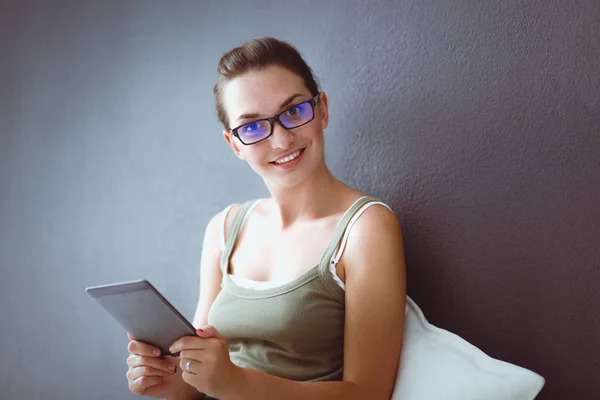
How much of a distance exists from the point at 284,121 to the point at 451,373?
661 mm

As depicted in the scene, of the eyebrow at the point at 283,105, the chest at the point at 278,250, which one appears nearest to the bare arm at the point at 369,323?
the chest at the point at 278,250

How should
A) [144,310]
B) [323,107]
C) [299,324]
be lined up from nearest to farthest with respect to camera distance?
[144,310]
[299,324]
[323,107]

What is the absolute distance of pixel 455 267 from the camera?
5.15ft

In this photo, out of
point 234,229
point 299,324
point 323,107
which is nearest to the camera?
point 299,324

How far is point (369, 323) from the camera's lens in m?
1.40

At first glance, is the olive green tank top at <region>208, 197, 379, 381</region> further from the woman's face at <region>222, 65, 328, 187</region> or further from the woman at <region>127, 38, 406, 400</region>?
the woman's face at <region>222, 65, 328, 187</region>

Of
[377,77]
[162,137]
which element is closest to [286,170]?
[377,77]

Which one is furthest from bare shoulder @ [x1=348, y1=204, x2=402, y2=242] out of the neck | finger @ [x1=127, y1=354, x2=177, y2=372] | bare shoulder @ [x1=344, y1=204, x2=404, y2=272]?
finger @ [x1=127, y1=354, x2=177, y2=372]

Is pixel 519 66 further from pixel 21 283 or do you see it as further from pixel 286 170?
pixel 21 283

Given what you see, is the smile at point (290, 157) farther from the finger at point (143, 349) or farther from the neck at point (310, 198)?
the finger at point (143, 349)

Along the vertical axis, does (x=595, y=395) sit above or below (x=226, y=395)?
below

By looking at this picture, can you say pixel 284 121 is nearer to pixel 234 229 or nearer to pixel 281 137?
pixel 281 137

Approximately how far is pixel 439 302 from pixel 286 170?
19.4 inches

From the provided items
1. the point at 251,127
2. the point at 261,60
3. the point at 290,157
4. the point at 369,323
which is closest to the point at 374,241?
the point at 369,323
